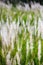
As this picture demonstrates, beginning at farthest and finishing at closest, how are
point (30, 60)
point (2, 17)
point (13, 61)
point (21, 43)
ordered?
point (2, 17), point (21, 43), point (30, 60), point (13, 61)

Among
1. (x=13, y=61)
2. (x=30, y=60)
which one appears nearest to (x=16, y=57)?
(x=13, y=61)

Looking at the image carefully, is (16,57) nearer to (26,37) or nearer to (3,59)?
(3,59)

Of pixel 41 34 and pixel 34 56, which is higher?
pixel 41 34

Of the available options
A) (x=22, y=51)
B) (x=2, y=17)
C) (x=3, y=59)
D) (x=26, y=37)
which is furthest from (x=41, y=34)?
(x=2, y=17)

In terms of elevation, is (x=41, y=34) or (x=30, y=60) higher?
(x=41, y=34)

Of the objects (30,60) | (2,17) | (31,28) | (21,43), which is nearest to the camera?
(30,60)

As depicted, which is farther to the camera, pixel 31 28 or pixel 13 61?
pixel 31 28

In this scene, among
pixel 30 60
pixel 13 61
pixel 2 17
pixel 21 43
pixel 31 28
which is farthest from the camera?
pixel 2 17

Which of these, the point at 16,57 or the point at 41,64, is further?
the point at 41,64

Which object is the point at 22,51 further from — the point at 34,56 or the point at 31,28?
the point at 31,28
